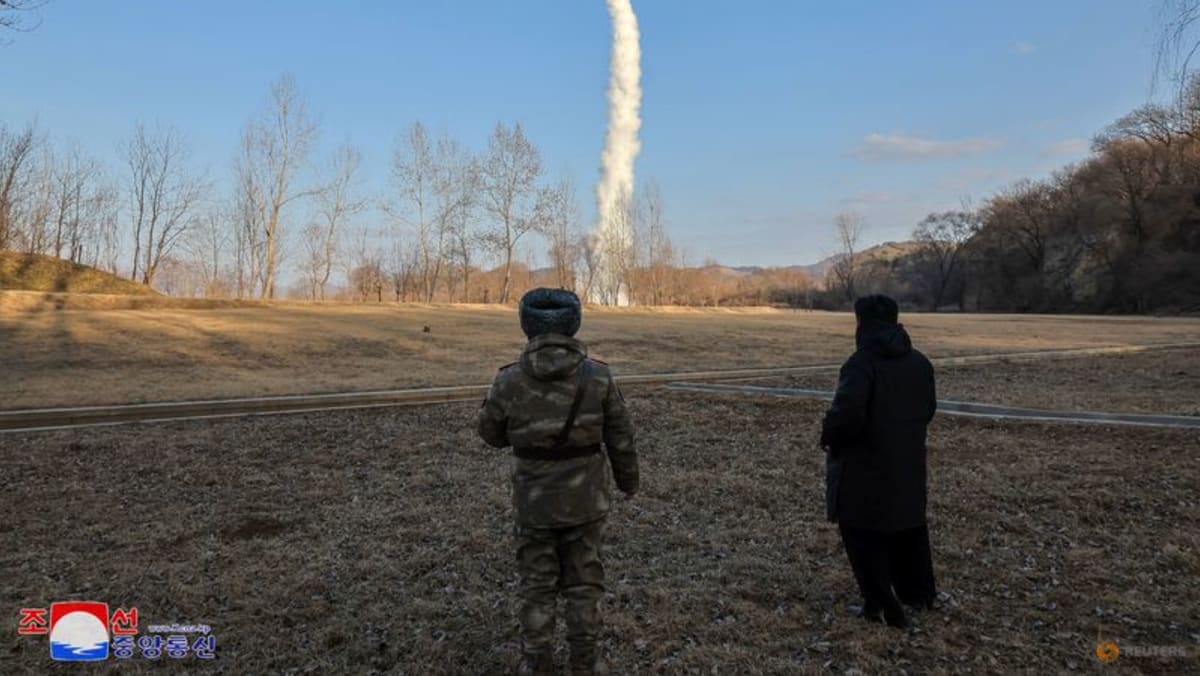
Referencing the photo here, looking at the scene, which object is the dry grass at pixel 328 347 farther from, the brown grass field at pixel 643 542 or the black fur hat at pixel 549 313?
the black fur hat at pixel 549 313

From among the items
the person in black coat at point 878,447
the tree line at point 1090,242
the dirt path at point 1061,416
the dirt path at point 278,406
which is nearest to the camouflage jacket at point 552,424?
the person in black coat at point 878,447

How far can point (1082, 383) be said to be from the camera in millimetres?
13453

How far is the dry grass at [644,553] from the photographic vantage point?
3598mm

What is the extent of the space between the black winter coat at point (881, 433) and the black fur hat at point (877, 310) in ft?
0.31

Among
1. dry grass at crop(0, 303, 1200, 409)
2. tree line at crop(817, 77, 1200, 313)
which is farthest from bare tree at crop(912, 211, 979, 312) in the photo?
dry grass at crop(0, 303, 1200, 409)

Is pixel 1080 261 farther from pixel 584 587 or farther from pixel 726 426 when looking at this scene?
pixel 584 587

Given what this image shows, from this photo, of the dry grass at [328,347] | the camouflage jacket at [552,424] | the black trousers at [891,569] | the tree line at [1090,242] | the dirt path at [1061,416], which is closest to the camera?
the camouflage jacket at [552,424]

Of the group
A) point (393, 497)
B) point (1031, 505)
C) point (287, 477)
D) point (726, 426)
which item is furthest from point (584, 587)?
point (726, 426)

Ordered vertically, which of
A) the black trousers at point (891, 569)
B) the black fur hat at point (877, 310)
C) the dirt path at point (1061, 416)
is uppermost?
the black fur hat at point (877, 310)

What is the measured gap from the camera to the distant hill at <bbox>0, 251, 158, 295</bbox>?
34.1 m

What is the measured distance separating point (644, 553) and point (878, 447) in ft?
6.95

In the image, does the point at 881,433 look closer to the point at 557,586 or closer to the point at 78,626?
the point at 557,586

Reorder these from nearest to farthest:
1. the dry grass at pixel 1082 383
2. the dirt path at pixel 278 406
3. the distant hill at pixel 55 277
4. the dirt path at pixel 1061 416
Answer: the dirt path at pixel 1061 416, the dirt path at pixel 278 406, the dry grass at pixel 1082 383, the distant hill at pixel 55 277

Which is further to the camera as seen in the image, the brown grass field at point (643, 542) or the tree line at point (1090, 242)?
the tree line at point (1090, 242)
